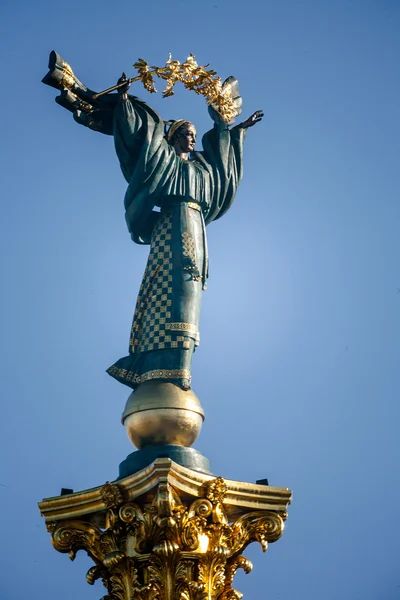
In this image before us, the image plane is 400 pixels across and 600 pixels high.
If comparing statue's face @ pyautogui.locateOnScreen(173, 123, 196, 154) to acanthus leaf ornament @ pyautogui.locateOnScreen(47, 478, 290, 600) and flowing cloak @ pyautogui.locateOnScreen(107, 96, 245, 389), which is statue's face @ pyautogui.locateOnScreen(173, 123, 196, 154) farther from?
acanthus leaf ornament @ pyautogui.locateOnScreen(47, 478, 290, 600)

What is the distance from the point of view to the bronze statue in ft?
56.3

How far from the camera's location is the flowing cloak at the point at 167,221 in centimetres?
1712

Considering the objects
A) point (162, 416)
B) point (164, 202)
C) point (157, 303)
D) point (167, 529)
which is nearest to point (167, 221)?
point (164, 202)

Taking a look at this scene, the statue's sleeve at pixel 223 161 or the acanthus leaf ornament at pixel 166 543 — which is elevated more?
the statue's sleeve at pixel 223 161

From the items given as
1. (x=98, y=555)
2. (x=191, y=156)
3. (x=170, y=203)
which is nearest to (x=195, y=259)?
(x=170, y=203)

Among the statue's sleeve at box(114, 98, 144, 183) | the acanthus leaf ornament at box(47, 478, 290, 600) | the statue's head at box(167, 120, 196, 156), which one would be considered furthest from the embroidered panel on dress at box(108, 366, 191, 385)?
the statue's head at box(167, 120, 196, 156)

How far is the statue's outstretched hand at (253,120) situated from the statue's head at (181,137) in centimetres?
98

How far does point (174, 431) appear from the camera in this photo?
16.3m

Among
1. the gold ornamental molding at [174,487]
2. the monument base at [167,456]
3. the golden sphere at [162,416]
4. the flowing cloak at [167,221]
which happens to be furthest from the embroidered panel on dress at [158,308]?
the gold ornamental molding at [174,487]

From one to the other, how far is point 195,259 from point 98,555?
484cm

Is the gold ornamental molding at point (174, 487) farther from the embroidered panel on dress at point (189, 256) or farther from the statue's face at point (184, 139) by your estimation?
the statue's face at point (184, 139)

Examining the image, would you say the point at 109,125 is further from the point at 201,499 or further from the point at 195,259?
the point at 201,499

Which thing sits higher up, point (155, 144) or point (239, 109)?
point (239, 109)

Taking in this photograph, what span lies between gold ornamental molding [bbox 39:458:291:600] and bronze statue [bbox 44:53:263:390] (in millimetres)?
1866
